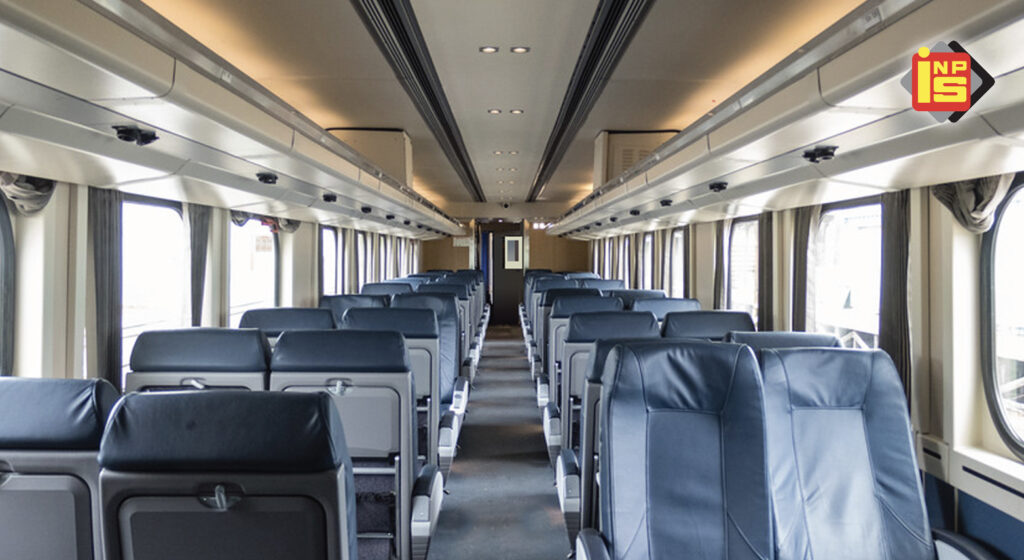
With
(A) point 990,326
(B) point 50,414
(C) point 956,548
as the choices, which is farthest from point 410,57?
(C) point 956,548

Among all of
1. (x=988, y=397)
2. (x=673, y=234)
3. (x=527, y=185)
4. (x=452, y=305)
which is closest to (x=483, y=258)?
(x=527, y=185)

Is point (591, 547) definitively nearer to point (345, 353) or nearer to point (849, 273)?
point (345, 353)

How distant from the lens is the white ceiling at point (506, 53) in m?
4.26

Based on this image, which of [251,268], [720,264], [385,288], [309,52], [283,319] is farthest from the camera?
[385,288]

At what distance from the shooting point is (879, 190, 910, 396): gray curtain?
166 inches

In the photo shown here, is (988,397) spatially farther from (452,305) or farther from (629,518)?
(452,305)

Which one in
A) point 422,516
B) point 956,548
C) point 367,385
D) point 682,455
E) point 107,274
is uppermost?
point 107,274

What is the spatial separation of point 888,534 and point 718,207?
418 cm

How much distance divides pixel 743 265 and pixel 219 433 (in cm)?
768

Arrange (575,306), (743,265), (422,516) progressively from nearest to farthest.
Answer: (422,516) < (575,306) < (743,265)

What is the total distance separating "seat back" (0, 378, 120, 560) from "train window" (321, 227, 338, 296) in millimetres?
8534

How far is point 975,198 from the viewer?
354 cm

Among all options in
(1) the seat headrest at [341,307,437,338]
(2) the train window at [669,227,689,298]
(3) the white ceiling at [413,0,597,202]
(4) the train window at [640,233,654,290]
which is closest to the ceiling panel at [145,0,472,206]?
(3) the white ceiling at [413,0,597,202]

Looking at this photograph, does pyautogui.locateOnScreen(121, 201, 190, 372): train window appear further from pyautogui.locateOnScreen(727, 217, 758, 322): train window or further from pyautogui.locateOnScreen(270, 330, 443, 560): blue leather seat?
pyautogui.locateOnScreen(727, 217, 758, 322): train window
